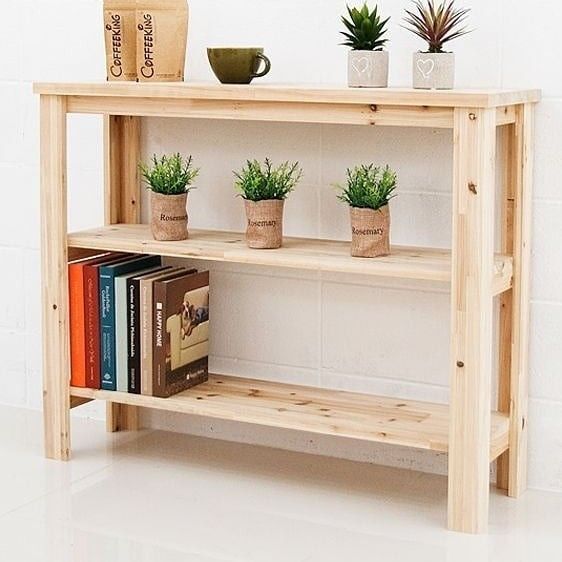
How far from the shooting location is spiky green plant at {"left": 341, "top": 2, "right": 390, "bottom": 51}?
2402 millimetres

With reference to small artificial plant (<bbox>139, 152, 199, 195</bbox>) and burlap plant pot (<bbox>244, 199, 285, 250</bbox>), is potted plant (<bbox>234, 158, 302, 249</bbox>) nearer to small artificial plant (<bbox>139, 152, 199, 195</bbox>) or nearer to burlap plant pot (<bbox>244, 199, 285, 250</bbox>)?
burlap plant pot (<bbox>244, 199, 285, 250</bbox>)

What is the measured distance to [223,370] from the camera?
2910 millimetres

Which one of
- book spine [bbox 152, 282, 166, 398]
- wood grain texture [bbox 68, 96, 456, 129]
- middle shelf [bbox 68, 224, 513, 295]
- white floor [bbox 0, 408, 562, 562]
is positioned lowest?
white floor [bbox 0, 408, 562, 562]

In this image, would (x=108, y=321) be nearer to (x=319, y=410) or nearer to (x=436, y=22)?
(x=319, y=410)

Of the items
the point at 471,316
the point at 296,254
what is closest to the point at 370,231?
the point at 296,254

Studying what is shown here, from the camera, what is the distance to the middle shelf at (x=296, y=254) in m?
2.39

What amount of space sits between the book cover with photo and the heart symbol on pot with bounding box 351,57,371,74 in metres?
0.62

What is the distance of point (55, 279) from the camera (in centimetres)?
271

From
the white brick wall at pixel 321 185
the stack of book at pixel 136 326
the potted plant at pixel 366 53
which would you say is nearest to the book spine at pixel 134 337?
the stack of book at pixel 136 326

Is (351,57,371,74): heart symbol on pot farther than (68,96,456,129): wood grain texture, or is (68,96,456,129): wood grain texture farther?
(351,57,371,74): heart symbol on pot

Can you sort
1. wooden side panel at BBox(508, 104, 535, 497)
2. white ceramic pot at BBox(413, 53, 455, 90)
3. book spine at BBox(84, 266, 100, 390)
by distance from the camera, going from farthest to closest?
book spine at BBox(84, 266, 100, 390), wooden side panel at BBox(508, 104, 535, 497), white ceramic pot at BBox(413, 53, 455, 90)

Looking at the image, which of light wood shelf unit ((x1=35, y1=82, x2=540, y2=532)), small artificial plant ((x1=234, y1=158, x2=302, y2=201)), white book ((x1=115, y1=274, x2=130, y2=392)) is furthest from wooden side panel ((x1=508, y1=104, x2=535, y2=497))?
Result: white book ((x1=115, y1=274, x2=130, y2=392))

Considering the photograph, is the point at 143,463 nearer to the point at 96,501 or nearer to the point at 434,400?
the point at 96,501

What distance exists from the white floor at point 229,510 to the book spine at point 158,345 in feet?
0.62
